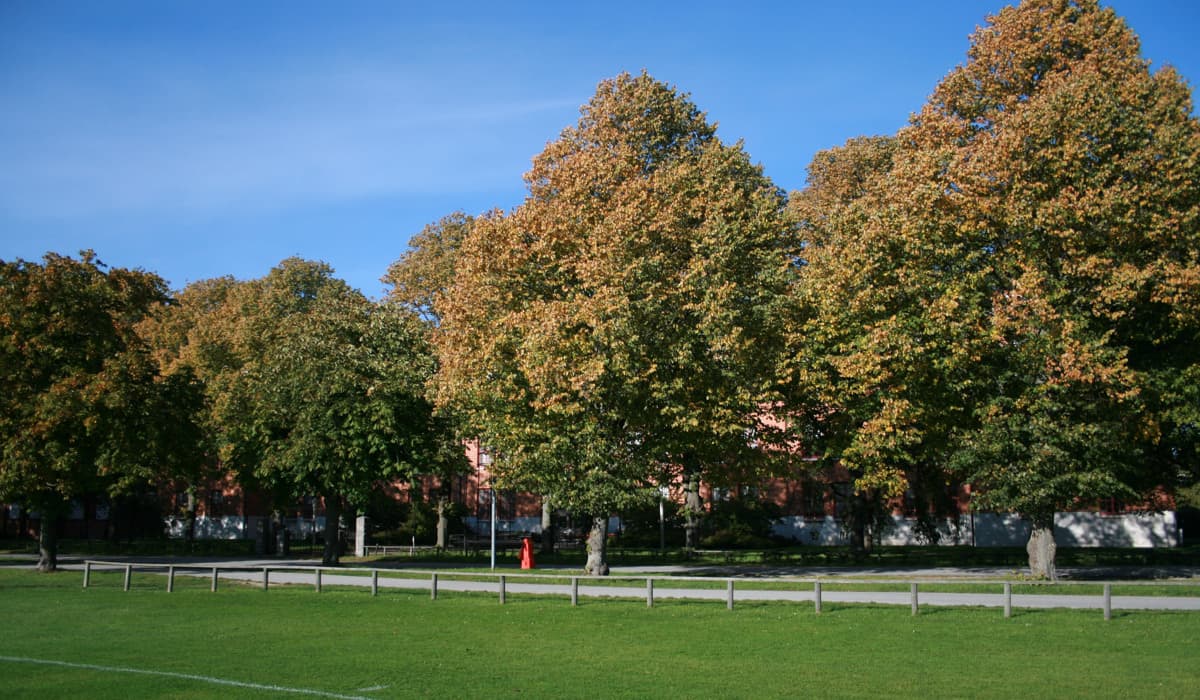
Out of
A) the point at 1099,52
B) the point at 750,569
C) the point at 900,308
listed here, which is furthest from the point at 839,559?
the point at 1099,52

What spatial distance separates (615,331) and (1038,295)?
1172 centimetres

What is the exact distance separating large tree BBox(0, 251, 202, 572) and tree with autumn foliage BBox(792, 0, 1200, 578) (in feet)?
77.9

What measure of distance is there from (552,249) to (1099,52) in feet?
59.5

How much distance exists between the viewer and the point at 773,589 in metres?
27.2

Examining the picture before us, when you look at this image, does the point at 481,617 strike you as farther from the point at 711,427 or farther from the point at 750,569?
the point at 750,569

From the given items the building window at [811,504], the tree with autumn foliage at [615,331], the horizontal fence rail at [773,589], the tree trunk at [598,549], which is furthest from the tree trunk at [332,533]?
the building window at [811,504]

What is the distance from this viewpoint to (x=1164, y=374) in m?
28.1

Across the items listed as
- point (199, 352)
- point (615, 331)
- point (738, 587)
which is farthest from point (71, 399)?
point (738, 587)

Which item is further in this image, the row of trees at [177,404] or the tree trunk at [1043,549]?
the row of trees at [177,404]

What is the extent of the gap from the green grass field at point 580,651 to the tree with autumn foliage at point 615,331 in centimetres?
732

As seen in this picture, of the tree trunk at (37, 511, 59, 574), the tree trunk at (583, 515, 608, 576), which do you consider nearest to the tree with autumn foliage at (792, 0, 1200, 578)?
the tree trunk at (583, 515, 608, 576)

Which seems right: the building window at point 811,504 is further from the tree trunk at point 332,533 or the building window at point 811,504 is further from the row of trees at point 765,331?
the tree trunk at point 332,533

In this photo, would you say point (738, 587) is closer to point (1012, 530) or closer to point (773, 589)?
point (773, 589)

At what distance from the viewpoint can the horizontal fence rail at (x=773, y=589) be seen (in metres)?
21.9
